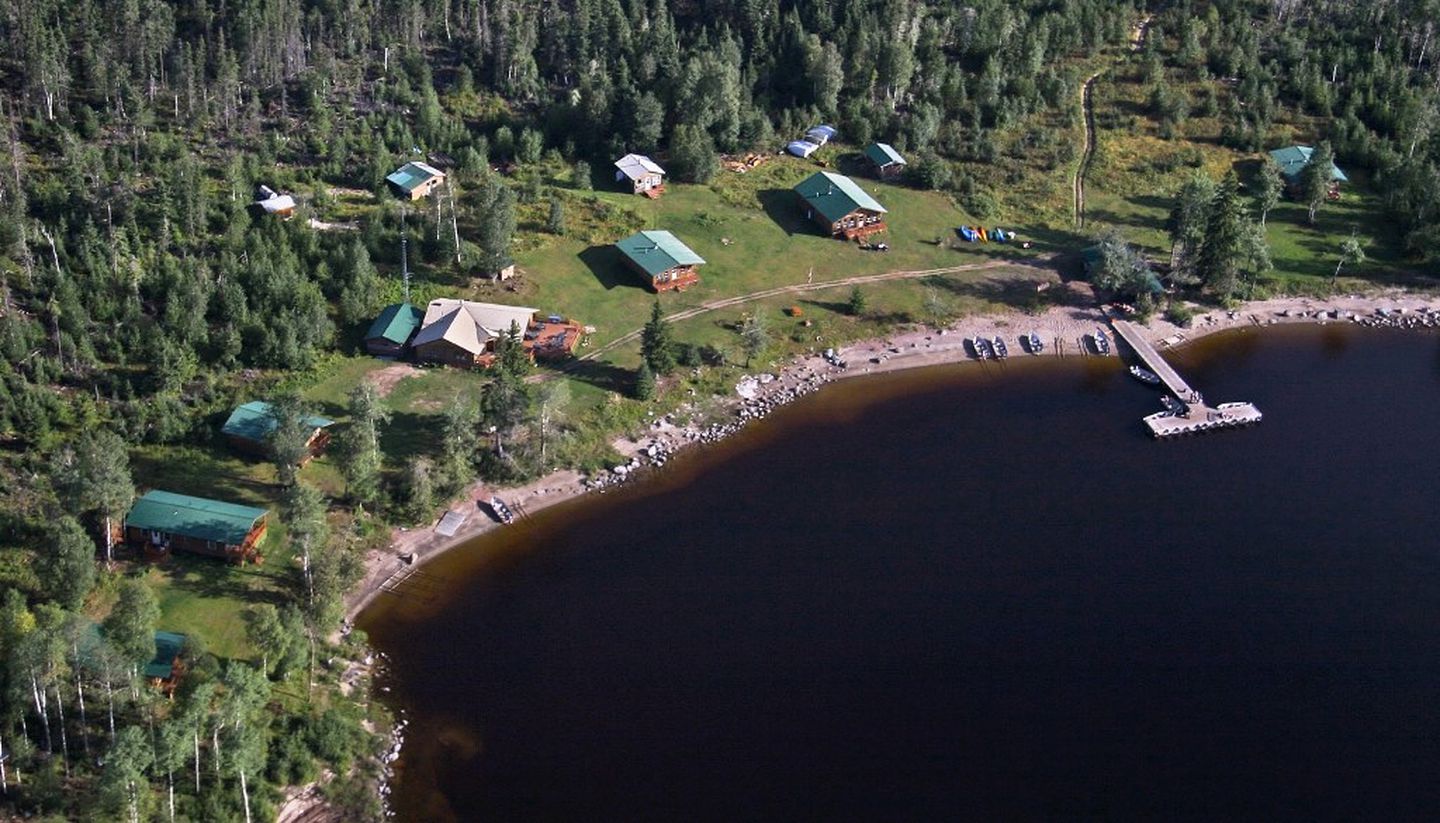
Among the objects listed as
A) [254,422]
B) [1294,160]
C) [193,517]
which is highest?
[1294,160]

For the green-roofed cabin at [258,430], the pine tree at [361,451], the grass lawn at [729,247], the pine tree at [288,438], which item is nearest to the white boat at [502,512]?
the pine tree at [361,451]

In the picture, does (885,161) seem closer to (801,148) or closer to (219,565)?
(801,148)

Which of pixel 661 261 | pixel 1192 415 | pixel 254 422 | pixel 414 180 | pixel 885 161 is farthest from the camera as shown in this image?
pixel 885 161

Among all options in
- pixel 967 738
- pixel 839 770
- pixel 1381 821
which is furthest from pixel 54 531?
pixel 1381 821

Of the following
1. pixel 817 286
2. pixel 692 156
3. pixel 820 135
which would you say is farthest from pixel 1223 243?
pixel 692 156

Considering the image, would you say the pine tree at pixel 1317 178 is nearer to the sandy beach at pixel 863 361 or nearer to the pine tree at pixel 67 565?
the sandy beach at pixel 863 361

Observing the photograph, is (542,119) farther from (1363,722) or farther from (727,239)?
(1363,722)
